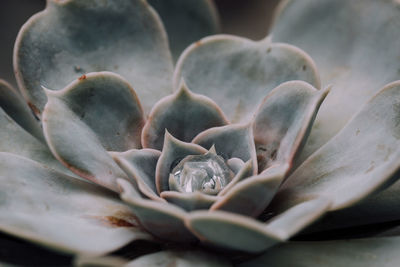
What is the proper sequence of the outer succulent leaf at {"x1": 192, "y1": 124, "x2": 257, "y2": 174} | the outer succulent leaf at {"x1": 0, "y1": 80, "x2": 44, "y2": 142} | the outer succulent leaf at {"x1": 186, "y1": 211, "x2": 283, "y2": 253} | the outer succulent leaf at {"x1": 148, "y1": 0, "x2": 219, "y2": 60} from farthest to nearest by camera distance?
the outer succulent leaf at {"x1": 148, "y1": 0, "x2": 219, "y2": 60}, the outer succulent leaf at {"x1": 0, "y1": 80, "x2": 44, "y2": 142}, the outer succulent leaf at {"x1": 192, "y1": 124, "x2": 257, "y2": 174}, the outer succulent leaf at {"x1": 186, "y1": 211, "x2": 283, "y2": 253}

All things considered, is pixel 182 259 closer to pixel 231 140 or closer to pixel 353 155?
pixel 231 140

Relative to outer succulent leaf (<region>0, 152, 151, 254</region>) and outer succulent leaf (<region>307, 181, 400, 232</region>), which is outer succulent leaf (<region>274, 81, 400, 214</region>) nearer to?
outer succulent leaf (<region>307, 181, 400, 232</region>)

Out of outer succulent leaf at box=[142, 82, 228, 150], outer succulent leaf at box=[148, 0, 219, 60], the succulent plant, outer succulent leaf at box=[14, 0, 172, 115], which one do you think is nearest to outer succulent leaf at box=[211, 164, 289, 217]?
the succulent plant

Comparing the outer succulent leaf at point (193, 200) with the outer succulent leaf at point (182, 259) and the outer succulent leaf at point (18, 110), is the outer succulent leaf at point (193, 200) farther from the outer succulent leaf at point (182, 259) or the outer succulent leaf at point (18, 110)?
the outer succulent leaf at point (18, 110)

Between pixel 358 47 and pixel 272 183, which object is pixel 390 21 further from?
pixel 272 183

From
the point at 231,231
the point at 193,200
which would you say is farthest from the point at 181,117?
the point at 231,231
